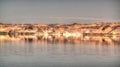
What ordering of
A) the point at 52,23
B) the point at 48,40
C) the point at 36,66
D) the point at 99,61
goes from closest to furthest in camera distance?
1. the point at 36,66
2. the point at 99,61
3. the point at 52,23
4. the point at 48,40

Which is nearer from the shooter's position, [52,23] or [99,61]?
[99,61]

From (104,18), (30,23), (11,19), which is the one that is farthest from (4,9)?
(104,18)

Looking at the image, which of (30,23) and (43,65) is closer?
(43,65)

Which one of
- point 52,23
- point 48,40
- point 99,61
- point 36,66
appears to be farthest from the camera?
point 48,40

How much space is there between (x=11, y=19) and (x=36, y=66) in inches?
31.1

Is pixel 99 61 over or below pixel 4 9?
below

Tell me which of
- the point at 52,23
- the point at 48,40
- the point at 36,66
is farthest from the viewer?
the point at 48,40

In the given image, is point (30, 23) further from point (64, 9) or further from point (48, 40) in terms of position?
point (48, 40)

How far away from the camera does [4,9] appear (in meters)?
3.84

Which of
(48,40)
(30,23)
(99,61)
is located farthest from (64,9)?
(48,40)

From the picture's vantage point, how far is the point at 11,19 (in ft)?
13.7

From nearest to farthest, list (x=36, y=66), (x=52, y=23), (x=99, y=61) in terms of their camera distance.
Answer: (x=36, y=66) → (x=99, y=61) → (x=52, y=23)

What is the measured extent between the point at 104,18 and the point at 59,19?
0.57 meters

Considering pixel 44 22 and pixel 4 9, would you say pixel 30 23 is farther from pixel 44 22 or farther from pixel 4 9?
pixel 4 9
